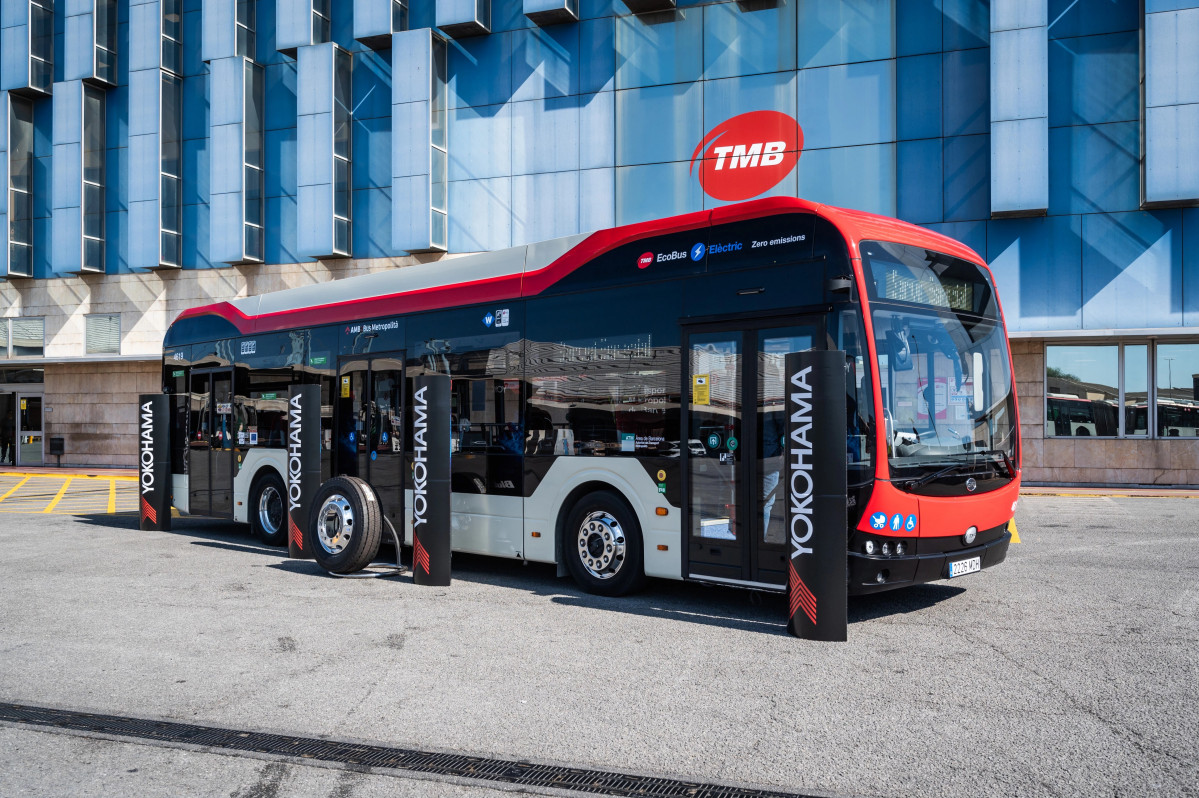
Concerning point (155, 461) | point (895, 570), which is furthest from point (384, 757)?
point (155, 461)

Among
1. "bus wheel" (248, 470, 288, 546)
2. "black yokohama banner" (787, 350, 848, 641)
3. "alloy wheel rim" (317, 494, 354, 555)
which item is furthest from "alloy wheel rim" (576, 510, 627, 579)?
"bus wheel" (248, 470, 288, 546)

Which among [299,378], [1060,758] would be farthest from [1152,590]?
[299,378]

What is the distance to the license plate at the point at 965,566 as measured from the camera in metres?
7.25

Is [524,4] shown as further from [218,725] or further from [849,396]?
[218,725]

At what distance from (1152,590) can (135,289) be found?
27.7 meters

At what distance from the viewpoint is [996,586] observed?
8914mm

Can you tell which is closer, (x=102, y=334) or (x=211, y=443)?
(x=211, y=443)

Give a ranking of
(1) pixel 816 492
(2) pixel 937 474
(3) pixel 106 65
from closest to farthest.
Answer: (1) pixel 816 492
(2) pixel 937 474
(3) pixel 106 65

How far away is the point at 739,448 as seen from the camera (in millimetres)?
7480

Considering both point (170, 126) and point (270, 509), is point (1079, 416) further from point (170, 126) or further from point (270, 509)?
point (170, 126)

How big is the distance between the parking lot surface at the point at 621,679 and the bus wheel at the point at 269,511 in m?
2.32

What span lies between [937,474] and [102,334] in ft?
92.1

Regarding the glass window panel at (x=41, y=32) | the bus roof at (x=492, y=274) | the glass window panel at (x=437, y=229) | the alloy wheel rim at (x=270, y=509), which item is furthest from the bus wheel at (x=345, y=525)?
the glass window panel at (x=41, y=32)

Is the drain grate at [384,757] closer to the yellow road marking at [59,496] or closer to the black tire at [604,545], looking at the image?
the black tire at [604,545]
